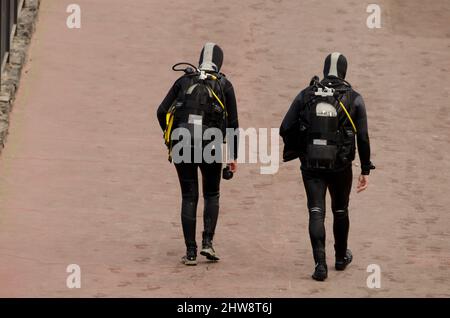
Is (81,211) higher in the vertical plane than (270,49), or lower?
lower

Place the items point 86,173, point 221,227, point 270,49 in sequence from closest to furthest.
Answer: point 221,227, point 86,173, point 270,49

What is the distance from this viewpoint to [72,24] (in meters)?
19.5

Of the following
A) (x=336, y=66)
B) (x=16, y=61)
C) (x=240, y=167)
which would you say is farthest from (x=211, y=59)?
(x=16, y=61)

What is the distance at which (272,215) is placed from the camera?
15.1 m

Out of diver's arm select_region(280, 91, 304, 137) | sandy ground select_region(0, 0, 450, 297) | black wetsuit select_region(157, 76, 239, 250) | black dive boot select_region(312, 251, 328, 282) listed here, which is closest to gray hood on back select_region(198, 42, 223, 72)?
black wetsuit select_region(157, 76, 239, 250)

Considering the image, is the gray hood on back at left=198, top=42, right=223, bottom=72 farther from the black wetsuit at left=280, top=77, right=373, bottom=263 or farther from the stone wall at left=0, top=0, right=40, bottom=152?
the stone wall at left=0, top=0, right=40, bottom=152

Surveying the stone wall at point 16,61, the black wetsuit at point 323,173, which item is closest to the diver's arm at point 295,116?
the black wetsuit at point 323,173

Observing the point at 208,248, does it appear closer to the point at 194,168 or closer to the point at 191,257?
the point at 191,257

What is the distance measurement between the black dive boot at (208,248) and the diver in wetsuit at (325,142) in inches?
36.0
